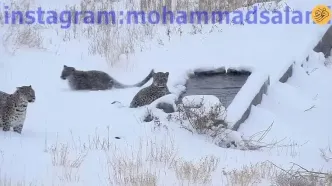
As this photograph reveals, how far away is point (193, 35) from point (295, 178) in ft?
25.2

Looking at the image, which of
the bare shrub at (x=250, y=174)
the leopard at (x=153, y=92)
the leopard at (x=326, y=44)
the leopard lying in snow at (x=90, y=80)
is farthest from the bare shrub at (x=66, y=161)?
the leopard at (x=326, y=44)

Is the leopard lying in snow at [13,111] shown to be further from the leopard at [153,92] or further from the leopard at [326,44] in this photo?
the leopard at [326,44]

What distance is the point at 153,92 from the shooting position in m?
8.72

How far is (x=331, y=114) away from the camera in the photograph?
921 centimetres

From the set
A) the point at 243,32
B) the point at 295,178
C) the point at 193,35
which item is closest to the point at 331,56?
the point at 243,32

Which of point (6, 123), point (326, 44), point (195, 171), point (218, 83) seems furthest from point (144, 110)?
point (326, 44)

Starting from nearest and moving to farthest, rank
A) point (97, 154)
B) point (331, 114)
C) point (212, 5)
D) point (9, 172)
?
point (9, 172)
point (97, 154)
point (331, 114)
point (212, 5)

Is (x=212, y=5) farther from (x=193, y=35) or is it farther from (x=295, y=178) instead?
(x=295, y=178)

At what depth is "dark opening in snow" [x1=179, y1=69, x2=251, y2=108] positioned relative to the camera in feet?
30.0

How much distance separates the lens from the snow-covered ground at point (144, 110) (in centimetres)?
527

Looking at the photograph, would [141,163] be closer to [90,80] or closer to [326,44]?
[90,80]

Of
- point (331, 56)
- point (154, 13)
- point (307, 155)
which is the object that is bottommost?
point (307, 155)

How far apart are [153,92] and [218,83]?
4.73 feet

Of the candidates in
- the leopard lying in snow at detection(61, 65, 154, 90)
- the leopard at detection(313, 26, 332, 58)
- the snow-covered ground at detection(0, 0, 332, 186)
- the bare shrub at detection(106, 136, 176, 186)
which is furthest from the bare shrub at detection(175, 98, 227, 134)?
the leopard at detection(313, 26, 332, 58)
